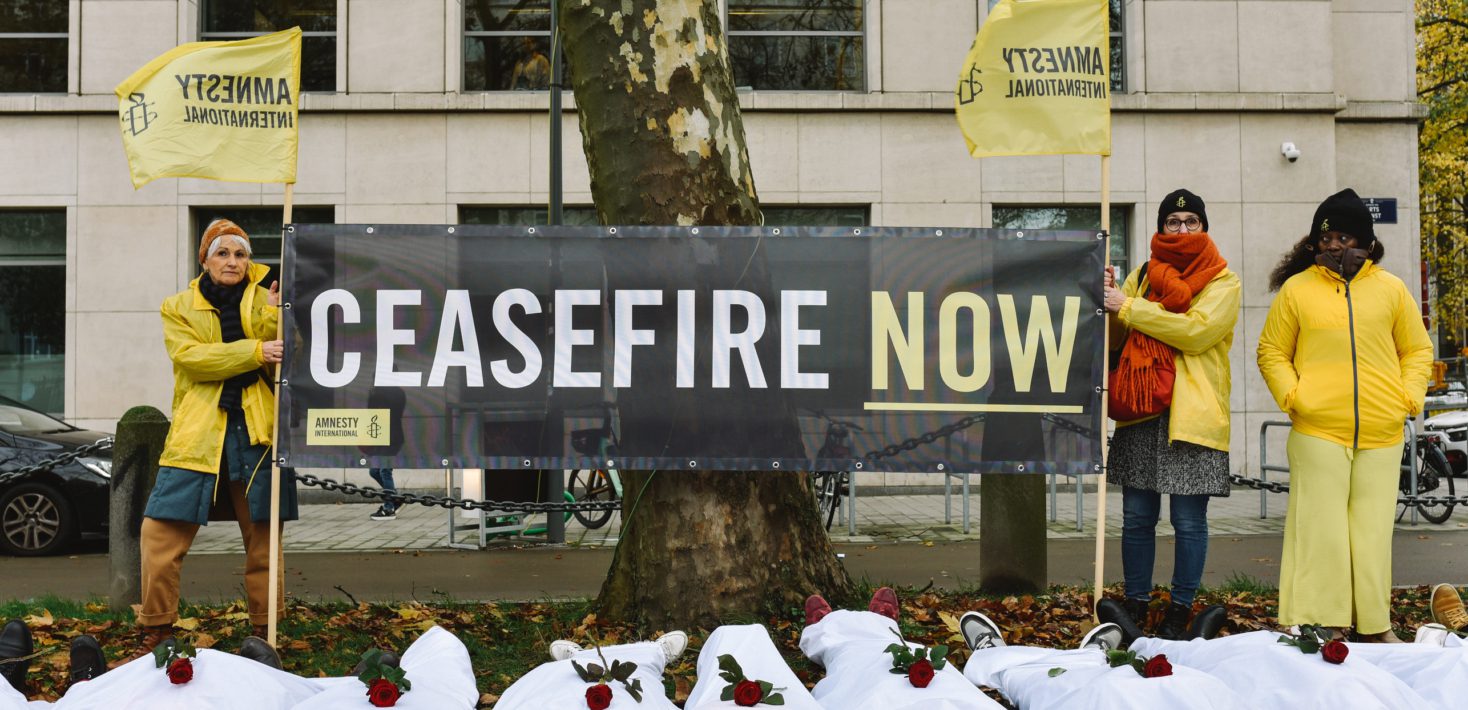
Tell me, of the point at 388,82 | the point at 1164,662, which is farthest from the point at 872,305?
the point at 388,82

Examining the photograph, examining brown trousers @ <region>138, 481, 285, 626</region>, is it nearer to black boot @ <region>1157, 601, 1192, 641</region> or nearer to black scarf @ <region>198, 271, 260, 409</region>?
black scarf @ <region>198, 271, 260, 409</region>

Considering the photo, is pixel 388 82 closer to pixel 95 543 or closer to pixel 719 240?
pixel 95 543

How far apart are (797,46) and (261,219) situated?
781 centimetres

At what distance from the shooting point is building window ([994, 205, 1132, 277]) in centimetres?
1540

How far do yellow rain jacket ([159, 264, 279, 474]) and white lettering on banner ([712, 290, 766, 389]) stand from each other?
6.96ft

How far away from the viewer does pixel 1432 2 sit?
2553 centimetres

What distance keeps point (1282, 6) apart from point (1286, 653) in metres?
14.3

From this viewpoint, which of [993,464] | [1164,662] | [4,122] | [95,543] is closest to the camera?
[1164,662]

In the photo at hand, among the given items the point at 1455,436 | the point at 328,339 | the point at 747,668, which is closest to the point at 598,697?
the point at 747,668

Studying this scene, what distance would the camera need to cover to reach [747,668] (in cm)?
343

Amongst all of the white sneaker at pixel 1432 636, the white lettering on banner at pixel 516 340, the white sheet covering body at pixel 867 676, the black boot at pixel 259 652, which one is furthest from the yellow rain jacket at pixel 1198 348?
the black boot at pixel 259 652

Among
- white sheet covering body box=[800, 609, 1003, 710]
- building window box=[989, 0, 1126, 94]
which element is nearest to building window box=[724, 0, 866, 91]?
building window box=[989, 0, 1126, 94]

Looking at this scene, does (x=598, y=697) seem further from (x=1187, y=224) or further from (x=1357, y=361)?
(x=1357, y=361)

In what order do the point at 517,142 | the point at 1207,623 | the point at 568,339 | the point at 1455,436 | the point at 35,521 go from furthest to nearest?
1. the point at 1455,436
2. the point at 517,142
3. the point at 35,521
4. the point at 568,339
5. the point at 1207,623
